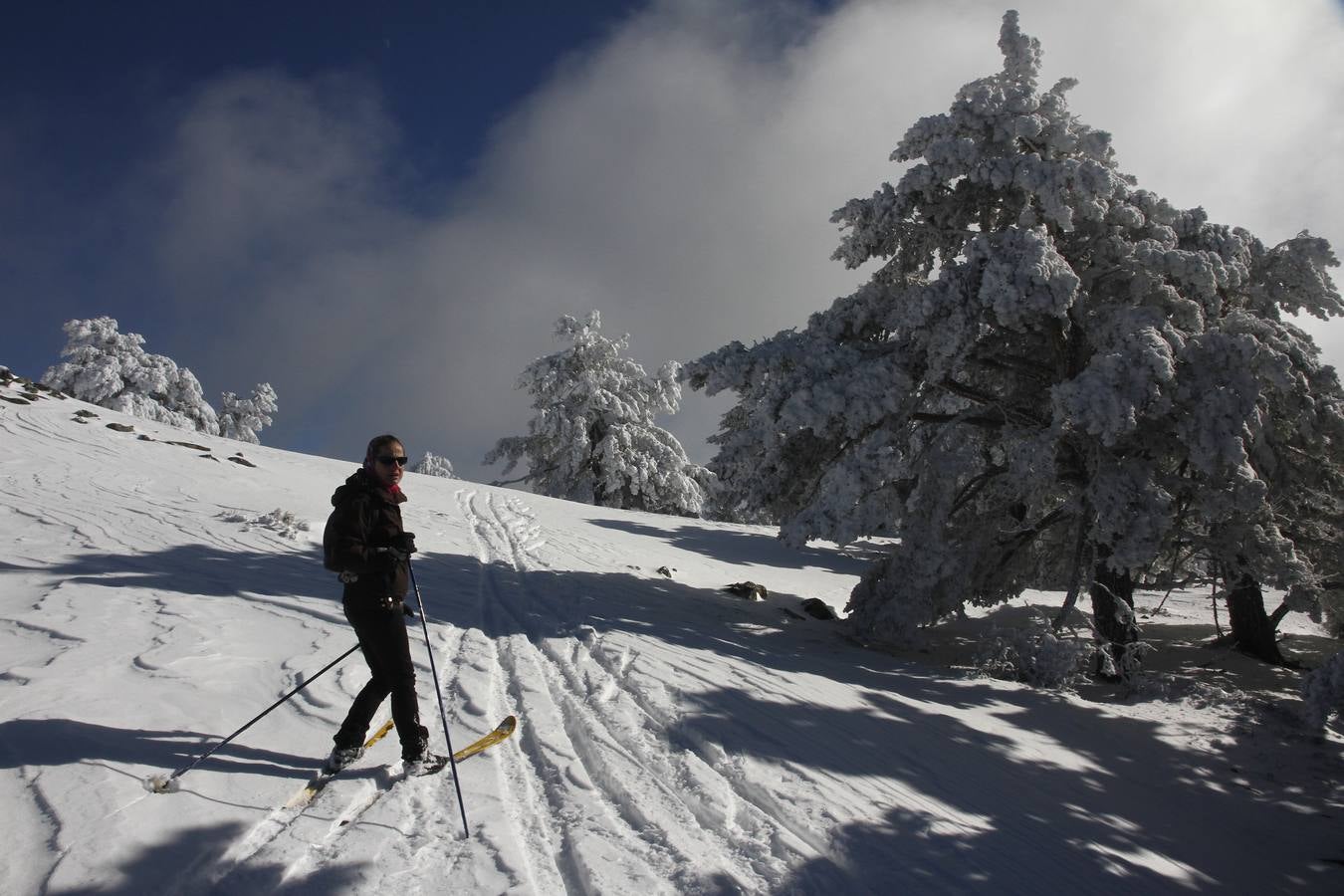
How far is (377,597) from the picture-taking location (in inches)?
167

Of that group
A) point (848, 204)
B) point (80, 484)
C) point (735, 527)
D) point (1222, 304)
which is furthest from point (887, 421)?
point (80, 484)

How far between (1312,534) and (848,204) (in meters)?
8.80

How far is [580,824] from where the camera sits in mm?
3859

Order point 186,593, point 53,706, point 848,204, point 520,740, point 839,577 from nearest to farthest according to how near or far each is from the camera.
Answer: point 53,706 → point 520,740 → point 186,593 → point 848,204 → point 839,577

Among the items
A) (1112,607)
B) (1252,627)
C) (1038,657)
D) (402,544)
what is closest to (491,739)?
(402,544)

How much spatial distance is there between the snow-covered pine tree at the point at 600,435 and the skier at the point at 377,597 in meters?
24.7

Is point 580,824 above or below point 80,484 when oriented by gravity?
below

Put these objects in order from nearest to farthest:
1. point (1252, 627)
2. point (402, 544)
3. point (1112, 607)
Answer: point (402, 544)
point (1112, 607)
point (1252, 627)

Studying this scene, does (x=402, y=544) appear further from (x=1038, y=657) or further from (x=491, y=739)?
(x=1038, y=657)

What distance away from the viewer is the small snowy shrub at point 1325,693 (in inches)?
253

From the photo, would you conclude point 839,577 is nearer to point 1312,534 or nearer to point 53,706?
point 1312,534

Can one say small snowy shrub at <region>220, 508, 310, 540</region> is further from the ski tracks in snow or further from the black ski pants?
the black ski pants

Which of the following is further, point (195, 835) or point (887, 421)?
point (887, 421)

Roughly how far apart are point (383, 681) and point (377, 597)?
1.82 ft
